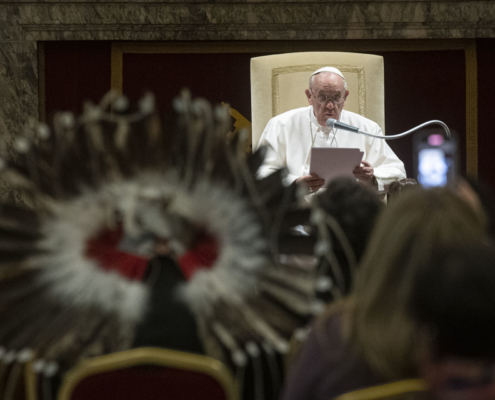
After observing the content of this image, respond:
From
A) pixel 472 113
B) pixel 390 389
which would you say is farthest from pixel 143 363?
pixel 472 113

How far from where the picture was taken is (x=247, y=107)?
16.6ft

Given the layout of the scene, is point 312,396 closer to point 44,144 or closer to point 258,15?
point 44,144

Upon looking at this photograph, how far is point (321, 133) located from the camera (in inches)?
156

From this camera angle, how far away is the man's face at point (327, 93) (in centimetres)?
360

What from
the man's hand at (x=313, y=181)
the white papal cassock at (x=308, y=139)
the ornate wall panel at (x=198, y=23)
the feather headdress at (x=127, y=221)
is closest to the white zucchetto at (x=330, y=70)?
the white papal cassock at (x=308, y=139)

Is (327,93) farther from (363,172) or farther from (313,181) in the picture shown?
(313,181)

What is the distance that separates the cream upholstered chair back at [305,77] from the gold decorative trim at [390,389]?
3.28m

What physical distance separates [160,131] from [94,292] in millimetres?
266

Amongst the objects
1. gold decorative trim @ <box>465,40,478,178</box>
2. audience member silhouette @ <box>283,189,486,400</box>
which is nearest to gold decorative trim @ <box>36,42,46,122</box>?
gold decorative trim @ <box>465,40,478,178</box>

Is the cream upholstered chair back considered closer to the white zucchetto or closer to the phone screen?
the white zucchetto

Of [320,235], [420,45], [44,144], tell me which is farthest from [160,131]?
[420,45]

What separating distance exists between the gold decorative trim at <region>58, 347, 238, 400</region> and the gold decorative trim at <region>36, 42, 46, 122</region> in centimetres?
438

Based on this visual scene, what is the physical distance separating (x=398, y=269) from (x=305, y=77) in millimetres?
3351

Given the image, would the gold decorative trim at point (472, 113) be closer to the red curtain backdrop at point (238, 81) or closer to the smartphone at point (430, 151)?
the red curtain backdrop at point (238, 81)
